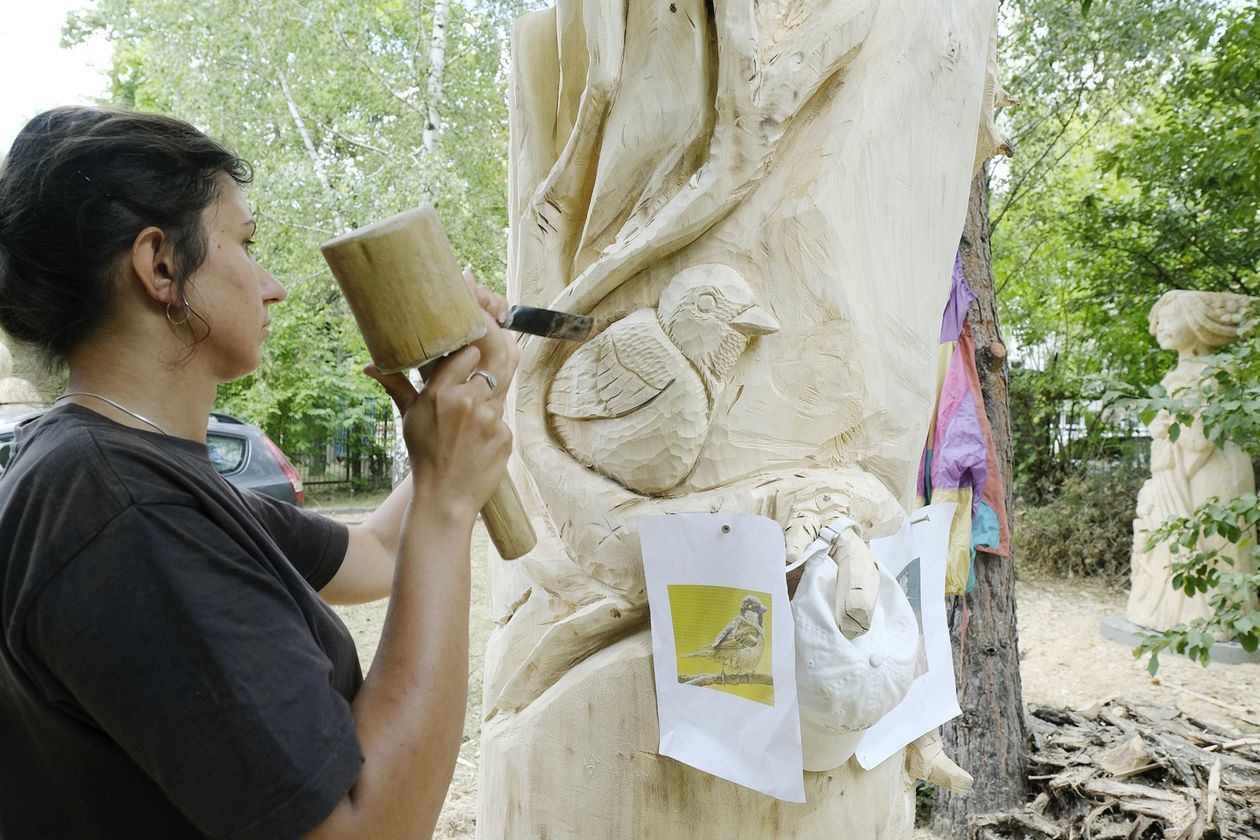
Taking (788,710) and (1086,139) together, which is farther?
(1086,139)

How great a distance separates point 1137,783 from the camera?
324 cm

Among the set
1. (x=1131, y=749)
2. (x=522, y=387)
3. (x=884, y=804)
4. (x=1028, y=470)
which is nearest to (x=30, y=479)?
(x=522, y=387)

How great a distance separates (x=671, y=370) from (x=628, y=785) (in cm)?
57

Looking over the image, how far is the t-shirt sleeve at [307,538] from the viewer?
129 cm

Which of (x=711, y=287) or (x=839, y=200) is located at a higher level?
(x=839, y=200)

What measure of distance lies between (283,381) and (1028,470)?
8000 millimetres

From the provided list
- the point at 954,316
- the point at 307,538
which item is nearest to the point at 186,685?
the point at 307,538

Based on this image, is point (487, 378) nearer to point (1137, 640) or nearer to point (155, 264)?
point (155, 264)

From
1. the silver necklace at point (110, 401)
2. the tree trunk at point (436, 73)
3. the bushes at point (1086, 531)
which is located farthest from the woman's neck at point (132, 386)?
the bushes at point (1086, 531)

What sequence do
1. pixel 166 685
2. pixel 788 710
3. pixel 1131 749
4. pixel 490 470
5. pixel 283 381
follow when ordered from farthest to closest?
pixel 283 381 < pixel 1131 749 < pixel 788 710 < pixel 490 470 < pixel 166 685

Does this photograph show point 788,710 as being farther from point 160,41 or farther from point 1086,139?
point 160,41

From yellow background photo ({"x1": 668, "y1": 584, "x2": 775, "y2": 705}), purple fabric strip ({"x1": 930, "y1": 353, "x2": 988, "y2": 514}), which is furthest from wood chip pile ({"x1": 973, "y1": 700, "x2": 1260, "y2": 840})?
yellow background photo ({"x1": 668, "y1": 584, "x2": 775, "y2": 705})

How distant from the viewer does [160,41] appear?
8.34 m

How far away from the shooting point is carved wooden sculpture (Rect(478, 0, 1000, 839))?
1.21 metres
